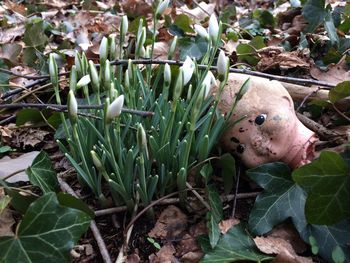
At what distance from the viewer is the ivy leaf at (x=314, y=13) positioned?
5.89 ft

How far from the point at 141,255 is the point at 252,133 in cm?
43

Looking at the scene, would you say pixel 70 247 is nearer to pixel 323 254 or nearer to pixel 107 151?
pixel 107 151

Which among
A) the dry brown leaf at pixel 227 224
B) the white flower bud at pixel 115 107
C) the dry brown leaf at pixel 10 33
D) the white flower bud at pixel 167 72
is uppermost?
the white flower bud at pixel 115 107

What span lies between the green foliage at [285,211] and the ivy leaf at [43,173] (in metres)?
0.51

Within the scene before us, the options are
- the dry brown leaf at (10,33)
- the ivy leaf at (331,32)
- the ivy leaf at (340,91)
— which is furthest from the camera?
the dry brown leaf at (10,33)

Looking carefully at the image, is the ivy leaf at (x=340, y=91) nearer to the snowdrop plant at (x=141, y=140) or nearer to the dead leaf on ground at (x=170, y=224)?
the snowdrop plant at (x=141, y=140)

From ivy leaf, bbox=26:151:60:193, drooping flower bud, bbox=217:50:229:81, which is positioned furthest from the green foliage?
ivy leaf, bbox=26:151:60:193

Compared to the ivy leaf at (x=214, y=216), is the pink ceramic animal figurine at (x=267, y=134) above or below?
above

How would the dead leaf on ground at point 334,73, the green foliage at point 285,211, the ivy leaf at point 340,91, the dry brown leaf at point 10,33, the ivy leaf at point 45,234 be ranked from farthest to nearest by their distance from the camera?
1. the dry brown leaf at point 10,33
2. the dead leaf on ground at point 334,73
3. the ivy leaf at point 340,91
4. the green foliage at point 285,211
5. the ivy leaf at point 45,234

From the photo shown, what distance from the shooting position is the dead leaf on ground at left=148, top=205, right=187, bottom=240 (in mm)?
1030

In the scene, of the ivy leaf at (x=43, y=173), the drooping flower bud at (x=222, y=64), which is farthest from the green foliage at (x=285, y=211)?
the ivy leaf at (x=43, y=173)

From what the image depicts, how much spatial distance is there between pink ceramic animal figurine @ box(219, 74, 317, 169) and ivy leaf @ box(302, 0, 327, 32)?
33.1 inches

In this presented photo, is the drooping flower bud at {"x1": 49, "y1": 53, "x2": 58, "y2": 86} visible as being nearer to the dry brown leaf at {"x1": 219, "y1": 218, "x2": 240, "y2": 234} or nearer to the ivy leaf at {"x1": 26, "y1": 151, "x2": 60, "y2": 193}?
the ivy leaf at {"x1": 26, "y1": 151, "x2": 60, "y2": 193}

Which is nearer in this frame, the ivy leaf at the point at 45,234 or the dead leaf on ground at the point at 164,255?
the ivy leaf at the point at 45,234
